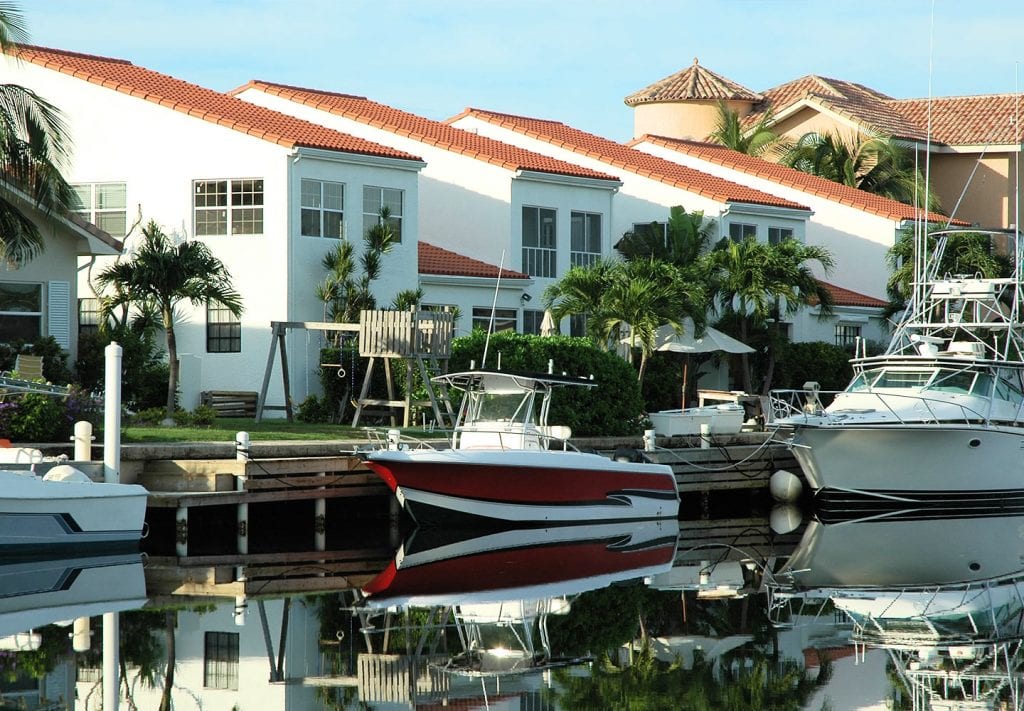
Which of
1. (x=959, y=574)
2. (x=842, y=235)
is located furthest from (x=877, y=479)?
(x=842, y=235)

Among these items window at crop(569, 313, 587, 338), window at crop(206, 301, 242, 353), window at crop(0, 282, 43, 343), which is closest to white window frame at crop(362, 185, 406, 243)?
window at crop(206, 301, 242, 353)

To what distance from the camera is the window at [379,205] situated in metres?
35.8

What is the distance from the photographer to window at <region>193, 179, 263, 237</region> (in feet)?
112

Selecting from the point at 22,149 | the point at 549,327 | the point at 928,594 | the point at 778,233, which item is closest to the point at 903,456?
the point at 549,327

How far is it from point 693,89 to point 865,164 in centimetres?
1046

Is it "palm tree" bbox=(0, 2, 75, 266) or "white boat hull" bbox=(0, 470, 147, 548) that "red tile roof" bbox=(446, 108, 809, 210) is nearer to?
"palm tree" bbox=(0, 2, 75, 266)

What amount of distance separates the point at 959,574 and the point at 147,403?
17.5m

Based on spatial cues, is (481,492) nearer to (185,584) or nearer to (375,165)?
(185,584)

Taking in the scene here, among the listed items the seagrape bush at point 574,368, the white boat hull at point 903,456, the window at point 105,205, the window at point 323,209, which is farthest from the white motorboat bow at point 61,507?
the window at point 105,205

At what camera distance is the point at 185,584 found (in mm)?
18875

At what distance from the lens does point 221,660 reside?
47.6 feet

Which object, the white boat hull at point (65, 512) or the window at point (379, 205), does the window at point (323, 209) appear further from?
the white boat hull at point (65, 512)

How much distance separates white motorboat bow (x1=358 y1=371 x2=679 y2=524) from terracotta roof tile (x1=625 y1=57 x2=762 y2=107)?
42.6 metres

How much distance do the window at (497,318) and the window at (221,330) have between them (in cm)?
687
